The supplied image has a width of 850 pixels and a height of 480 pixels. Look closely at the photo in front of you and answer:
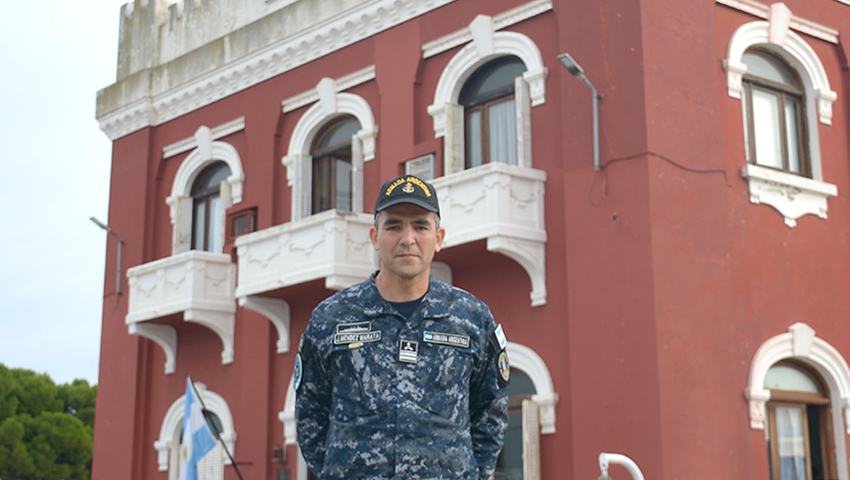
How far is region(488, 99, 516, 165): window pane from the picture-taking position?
659 inches

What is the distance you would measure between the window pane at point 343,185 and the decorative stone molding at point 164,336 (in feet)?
15.2

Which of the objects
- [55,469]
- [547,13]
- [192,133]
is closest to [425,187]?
[547,13]

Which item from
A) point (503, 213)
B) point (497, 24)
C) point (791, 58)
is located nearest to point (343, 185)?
point (497, 24)

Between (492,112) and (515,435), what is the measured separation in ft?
16.2

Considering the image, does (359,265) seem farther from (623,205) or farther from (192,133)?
(192,133)

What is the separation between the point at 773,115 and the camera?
16.6m

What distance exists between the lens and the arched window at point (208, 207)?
21766 millimetres

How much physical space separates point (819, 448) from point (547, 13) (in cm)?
735

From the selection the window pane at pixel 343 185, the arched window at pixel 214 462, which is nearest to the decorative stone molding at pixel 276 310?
the window pane at pixel 343 185

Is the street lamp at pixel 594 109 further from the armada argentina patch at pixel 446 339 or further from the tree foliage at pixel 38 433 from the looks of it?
the tree foliage at pixel 38 433

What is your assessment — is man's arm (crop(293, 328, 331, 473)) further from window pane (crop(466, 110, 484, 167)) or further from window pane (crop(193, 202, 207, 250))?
window pane (crop(193, 202, 207, 250))

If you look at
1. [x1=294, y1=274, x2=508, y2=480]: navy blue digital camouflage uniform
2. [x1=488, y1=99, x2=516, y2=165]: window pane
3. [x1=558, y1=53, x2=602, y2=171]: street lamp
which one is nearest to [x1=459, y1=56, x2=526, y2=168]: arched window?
[x1=488, y1=99, x2=516, y2=165]: window pane

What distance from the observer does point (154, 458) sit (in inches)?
851

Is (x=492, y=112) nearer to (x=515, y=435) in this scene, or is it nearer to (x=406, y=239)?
(x=515, y=435)
